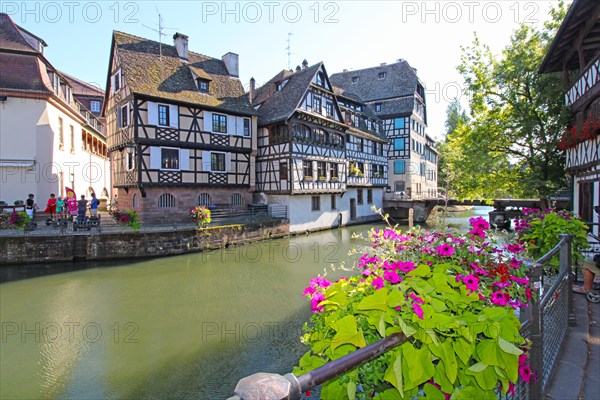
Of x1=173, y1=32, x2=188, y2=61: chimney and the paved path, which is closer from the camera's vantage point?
the paved path

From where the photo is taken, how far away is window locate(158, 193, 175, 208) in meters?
20.6

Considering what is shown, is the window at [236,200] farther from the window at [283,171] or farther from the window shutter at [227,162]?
the window at [283,171]

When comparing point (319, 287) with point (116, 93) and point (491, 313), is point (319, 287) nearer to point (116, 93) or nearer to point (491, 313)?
point (491, 313)

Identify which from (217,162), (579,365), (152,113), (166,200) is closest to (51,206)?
(166,200)

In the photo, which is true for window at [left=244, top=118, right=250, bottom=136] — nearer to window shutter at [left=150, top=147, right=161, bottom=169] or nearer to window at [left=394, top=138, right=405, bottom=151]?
window shutter at [left=150, top=147, right=161, bottom=169]

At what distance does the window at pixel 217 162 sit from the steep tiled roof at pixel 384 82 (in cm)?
2333

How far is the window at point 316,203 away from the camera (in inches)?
1068

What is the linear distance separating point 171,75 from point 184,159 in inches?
212

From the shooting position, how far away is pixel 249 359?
23.8 feet

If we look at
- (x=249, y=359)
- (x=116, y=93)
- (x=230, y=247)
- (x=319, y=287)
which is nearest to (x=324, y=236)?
(x=230, y=247)

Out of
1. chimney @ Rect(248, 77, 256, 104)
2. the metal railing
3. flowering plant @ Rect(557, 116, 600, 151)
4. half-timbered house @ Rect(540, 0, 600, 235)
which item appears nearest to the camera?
A: the metal railing

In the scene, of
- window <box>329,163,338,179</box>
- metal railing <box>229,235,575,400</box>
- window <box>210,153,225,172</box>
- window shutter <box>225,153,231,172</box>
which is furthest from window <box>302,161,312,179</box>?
metal railing <box>229,235,575,400</box>

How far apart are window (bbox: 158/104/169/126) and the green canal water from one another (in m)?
8.47

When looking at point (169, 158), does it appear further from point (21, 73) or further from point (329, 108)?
point (329, 108)
